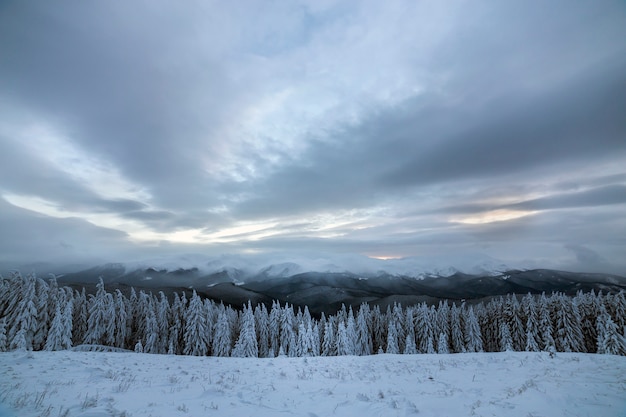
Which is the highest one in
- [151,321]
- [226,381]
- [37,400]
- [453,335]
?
[37,400]

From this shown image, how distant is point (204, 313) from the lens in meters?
58.8

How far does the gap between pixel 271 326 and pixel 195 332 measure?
66.9ft

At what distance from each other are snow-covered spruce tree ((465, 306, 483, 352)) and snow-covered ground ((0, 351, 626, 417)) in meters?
54.4

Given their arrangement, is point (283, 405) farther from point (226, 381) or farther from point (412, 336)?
point (412, 336)

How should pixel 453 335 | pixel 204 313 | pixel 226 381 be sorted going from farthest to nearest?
pixel 453 335
pixel 204 313
pixel 226 381

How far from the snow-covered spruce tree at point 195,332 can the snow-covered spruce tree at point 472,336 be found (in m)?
56.7

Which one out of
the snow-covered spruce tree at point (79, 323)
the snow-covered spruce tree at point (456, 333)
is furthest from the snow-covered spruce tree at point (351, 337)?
the snow-covered spruce tree at point (79, 323)

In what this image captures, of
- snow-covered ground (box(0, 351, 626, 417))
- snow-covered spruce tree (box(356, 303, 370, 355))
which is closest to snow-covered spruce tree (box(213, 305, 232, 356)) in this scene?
snow-covered spruce tree (box(356, 303, 370, 355))

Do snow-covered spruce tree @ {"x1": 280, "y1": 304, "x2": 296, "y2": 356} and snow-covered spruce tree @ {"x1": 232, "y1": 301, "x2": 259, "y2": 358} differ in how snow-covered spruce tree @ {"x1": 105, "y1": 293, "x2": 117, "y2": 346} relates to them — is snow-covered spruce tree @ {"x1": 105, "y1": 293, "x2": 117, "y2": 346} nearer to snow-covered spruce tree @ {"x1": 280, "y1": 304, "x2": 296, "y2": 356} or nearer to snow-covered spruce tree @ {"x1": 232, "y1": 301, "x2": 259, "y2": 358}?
snow-covered spruce tree @ {"x1": 232, "y1": 301, "x2": 259, "y2": 358}

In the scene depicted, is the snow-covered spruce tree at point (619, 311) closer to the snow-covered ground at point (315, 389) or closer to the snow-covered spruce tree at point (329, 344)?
the snow-covered spruce tree at point (329, 344)

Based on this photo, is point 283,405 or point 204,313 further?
point 204,313

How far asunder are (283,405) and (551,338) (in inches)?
2594

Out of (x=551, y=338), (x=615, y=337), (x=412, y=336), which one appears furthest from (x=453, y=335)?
(x=615, y=337)

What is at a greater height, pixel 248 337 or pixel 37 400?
pixel 37 400
